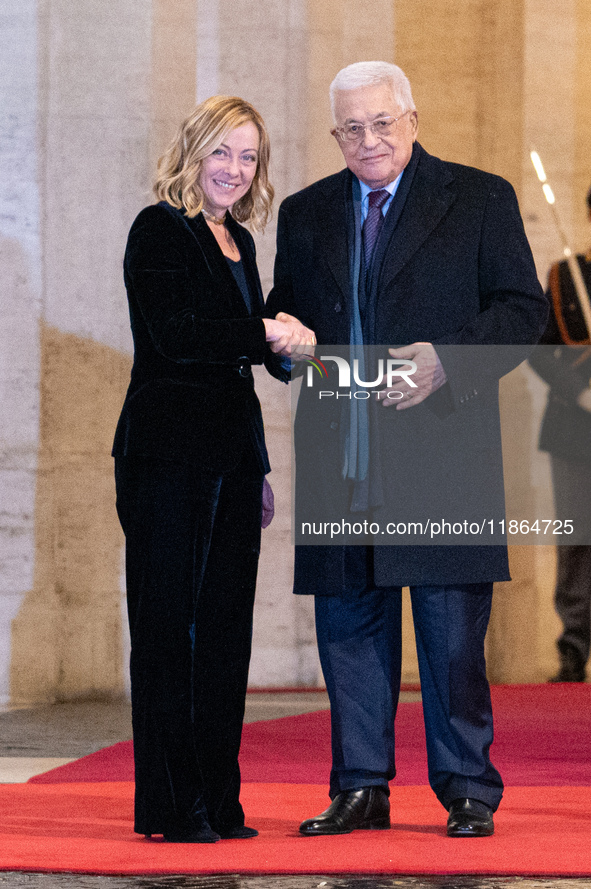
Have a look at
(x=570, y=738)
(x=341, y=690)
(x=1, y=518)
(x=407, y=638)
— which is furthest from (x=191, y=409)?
(x=407, y=638)

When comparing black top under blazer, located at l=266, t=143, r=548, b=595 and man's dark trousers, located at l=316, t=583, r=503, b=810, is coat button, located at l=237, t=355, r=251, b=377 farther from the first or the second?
man's dark trousers, located at l=316, t=583, r=503, b=810

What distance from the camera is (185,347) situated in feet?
9.92

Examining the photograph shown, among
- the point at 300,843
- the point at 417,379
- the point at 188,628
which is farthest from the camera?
the point at 417,379

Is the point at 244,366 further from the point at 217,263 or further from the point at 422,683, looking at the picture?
the point at 422,683

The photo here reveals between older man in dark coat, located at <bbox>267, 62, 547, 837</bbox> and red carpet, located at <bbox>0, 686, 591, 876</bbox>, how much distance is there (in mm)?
180

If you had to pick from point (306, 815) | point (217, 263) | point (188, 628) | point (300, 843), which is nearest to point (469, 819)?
point (300, 843)

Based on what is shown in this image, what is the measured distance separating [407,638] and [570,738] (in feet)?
6.95

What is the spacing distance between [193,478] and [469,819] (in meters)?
1.01

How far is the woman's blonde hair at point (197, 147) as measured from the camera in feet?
10.0

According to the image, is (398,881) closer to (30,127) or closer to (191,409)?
(191,409)

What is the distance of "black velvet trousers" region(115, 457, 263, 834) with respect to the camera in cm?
302

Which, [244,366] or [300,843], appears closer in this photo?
[300,843]

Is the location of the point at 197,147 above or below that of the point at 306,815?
above

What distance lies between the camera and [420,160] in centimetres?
336
